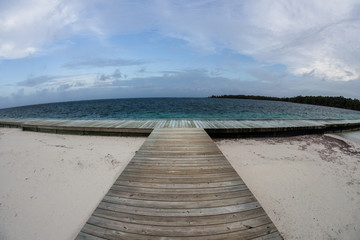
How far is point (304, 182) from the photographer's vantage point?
3.82 m

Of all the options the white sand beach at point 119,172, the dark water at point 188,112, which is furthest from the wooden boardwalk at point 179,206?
the dark water at point 188,112

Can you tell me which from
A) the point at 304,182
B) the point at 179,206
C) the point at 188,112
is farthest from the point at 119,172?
the point at 188,112

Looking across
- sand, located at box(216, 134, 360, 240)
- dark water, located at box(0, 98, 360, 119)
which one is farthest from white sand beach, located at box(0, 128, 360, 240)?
dark water, located at box(0, 98, 360, 119)

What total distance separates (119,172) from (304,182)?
5355mm

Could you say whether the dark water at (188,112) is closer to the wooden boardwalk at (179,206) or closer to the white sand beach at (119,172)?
the white sand beach at (119,172)

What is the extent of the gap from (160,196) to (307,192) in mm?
3762

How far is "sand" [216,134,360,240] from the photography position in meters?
2.61

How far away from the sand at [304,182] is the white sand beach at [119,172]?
0.05 ft

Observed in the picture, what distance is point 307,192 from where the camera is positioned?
11.3 feet

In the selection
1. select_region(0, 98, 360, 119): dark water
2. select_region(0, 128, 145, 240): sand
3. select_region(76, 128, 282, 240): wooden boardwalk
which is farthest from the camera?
select_region(0, 98, 360, 119): dark water

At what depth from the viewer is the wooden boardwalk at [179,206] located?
1.70 meters

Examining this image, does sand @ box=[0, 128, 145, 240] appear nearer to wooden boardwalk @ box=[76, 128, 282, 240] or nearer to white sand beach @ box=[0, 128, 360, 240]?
white sand beach @ box=[0, 128, 360, 240]

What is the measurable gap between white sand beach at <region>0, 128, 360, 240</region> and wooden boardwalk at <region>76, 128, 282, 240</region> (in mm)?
1067

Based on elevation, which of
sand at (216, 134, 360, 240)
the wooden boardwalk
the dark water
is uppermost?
the dark water
